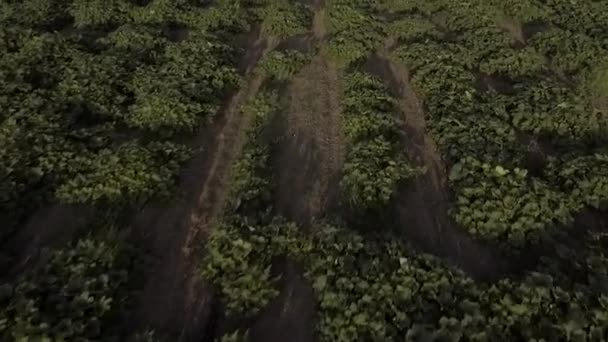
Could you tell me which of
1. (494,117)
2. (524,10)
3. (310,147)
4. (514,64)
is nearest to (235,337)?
(310,147)

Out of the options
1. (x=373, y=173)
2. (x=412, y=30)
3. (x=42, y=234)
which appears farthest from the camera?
(x=412, y=30)

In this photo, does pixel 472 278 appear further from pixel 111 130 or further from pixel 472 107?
pixel 111 130

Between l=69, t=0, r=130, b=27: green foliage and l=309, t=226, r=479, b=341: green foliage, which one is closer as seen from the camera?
l=309, t=226, r=479, b=341: green foliage

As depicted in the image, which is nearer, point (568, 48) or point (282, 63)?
point (282, 63)

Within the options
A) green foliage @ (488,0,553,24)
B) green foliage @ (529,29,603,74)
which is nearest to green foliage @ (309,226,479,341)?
green foliage @ (529,29,603,74)

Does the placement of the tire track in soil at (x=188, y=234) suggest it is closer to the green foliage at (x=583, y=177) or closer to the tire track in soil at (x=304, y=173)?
the tire track in soil at (x=304, y=173)

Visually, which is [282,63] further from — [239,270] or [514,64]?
[239,270]

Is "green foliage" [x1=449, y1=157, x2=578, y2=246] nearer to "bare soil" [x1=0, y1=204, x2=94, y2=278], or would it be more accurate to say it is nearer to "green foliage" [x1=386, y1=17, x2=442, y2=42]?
"green foliage" [x1=386, y1=17, x2=442, y2=42]
